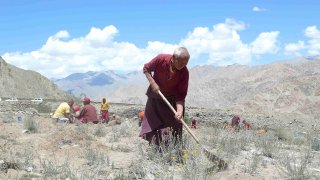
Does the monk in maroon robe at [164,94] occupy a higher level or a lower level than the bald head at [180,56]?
lower

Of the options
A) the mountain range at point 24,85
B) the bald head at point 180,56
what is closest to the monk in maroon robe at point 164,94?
the bald head at point 180,56

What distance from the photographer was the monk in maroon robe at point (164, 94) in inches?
252

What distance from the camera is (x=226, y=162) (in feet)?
19.5

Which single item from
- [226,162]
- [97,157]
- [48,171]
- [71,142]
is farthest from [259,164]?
[71,142]

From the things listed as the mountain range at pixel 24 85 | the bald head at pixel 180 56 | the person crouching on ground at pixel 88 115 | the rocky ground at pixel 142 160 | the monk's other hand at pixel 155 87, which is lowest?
the rocky ground at pixel 142 160

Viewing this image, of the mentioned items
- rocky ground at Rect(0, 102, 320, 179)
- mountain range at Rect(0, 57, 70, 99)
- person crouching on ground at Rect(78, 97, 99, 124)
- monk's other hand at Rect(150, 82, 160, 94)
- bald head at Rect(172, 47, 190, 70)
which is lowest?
rocky ground at Rect(0, 102, 320, 179)

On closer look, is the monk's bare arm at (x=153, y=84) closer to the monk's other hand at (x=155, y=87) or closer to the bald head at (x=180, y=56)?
the monk's other hand at (x=155, y=87)

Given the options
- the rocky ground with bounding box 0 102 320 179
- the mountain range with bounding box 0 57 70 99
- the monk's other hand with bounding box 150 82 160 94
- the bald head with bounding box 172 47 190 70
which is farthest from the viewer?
the mountain range with bounding box 0 57 70 99

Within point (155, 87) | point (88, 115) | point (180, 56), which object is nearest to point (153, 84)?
point (155, 87)

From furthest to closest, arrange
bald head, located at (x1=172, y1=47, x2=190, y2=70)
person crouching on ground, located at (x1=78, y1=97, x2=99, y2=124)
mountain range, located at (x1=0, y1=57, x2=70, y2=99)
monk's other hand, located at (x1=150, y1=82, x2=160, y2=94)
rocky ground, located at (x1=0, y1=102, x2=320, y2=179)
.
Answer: mountain range, located at (x1=0, y1=57, x2=70, y2=99) < person crouching on ground, located at (x1=78, y1=97, x2=99, y2=124) < monk's other hand, located at (x1=150, y1=82, x2=160, y2=94) < bald head, located at (x1=172, y1=47, x2=190, y2=70) < rocky ground, located at (x1=0, y1=102, x2=320, y2=179)

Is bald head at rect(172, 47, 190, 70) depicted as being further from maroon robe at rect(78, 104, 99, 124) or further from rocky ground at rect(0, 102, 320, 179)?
maroon robe at rect(78, 104, 99, 124)

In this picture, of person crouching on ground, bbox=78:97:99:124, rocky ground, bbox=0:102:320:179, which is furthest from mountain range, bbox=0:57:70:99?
rocky ground, bbox=0:102:320:179

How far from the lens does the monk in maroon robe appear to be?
6402 mm

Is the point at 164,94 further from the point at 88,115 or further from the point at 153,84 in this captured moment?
the point at 88,115
